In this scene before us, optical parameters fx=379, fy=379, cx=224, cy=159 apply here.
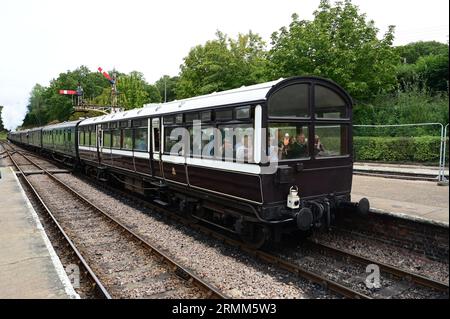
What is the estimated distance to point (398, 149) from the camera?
57.9ft

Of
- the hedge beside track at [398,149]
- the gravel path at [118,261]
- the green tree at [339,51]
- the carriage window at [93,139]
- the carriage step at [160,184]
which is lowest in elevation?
the gravel path at [118,261]

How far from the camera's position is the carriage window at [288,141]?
6414mm

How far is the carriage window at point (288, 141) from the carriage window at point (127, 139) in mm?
6766

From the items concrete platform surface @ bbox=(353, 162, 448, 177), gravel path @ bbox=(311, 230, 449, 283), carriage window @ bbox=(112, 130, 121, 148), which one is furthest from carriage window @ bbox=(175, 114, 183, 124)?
concrete platform surface @ bbox=(353, 162, 448, 177)

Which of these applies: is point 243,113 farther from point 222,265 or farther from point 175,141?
point 175,141

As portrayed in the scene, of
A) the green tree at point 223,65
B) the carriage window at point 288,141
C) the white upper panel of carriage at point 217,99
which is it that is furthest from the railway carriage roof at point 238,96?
the green tree at point 223,65

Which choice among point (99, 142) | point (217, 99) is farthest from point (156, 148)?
point (99, 142)

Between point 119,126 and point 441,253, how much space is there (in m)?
10.4

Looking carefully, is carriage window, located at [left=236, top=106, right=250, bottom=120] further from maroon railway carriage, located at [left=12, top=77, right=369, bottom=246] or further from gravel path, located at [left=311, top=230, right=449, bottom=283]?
gravel path, located at [left=311, top=230, right=449, bottom=283]

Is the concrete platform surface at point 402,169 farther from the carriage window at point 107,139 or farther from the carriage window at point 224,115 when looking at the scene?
the carriage window at point 107,139

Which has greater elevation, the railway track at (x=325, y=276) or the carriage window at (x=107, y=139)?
the carriage window at (x=107, y=139)

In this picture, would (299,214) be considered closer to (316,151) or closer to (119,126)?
(316,151)

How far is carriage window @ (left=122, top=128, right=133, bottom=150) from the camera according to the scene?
12.1 m

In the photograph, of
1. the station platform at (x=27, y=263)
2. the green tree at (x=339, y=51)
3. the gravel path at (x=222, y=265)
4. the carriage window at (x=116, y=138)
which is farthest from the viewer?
the green tree at (x=339, y=51)
